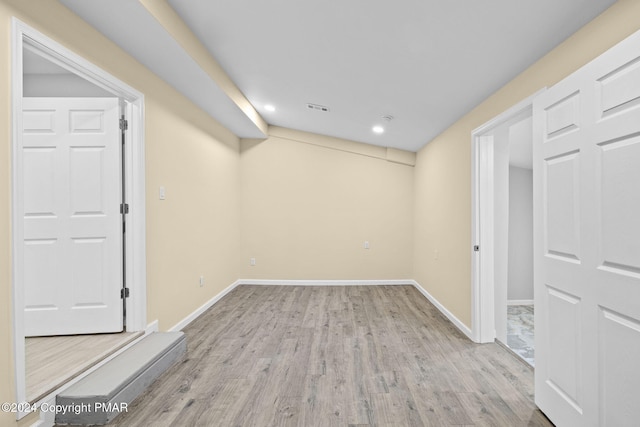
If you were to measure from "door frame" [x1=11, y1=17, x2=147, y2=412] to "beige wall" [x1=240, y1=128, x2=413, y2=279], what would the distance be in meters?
2.78

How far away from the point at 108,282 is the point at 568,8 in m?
3.54

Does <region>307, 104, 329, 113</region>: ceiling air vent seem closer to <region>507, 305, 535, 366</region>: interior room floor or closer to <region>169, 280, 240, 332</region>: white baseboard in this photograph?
<region>169, 280, 240, 332</region>: white baseboard

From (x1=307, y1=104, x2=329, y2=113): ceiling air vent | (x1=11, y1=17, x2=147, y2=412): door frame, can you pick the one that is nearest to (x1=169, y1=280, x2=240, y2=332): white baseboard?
(x1=11, y1=17, x2=147, y2=412): door frame

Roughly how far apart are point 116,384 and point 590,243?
275 centimetres

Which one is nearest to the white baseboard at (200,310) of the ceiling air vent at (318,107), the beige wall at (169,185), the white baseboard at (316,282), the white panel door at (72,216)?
the beige wall at (169,185)

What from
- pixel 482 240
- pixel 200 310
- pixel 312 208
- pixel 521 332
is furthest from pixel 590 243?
pixel 312 208

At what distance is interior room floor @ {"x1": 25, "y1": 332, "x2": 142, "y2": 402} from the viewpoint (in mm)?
1842

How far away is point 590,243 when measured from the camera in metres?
1.55

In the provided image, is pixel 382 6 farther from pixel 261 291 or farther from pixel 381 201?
pixel 261 291

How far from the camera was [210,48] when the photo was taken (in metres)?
2.78

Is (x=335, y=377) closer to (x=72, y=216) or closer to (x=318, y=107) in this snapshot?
(x=72, y=216)

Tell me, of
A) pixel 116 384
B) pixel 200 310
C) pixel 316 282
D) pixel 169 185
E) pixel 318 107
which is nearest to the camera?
pixel 116 384

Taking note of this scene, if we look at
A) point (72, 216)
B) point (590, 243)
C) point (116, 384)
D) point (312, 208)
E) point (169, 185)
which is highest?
point (169, 185)

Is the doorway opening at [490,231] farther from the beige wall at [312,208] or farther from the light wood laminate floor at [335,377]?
the beige wall at [312,208]
